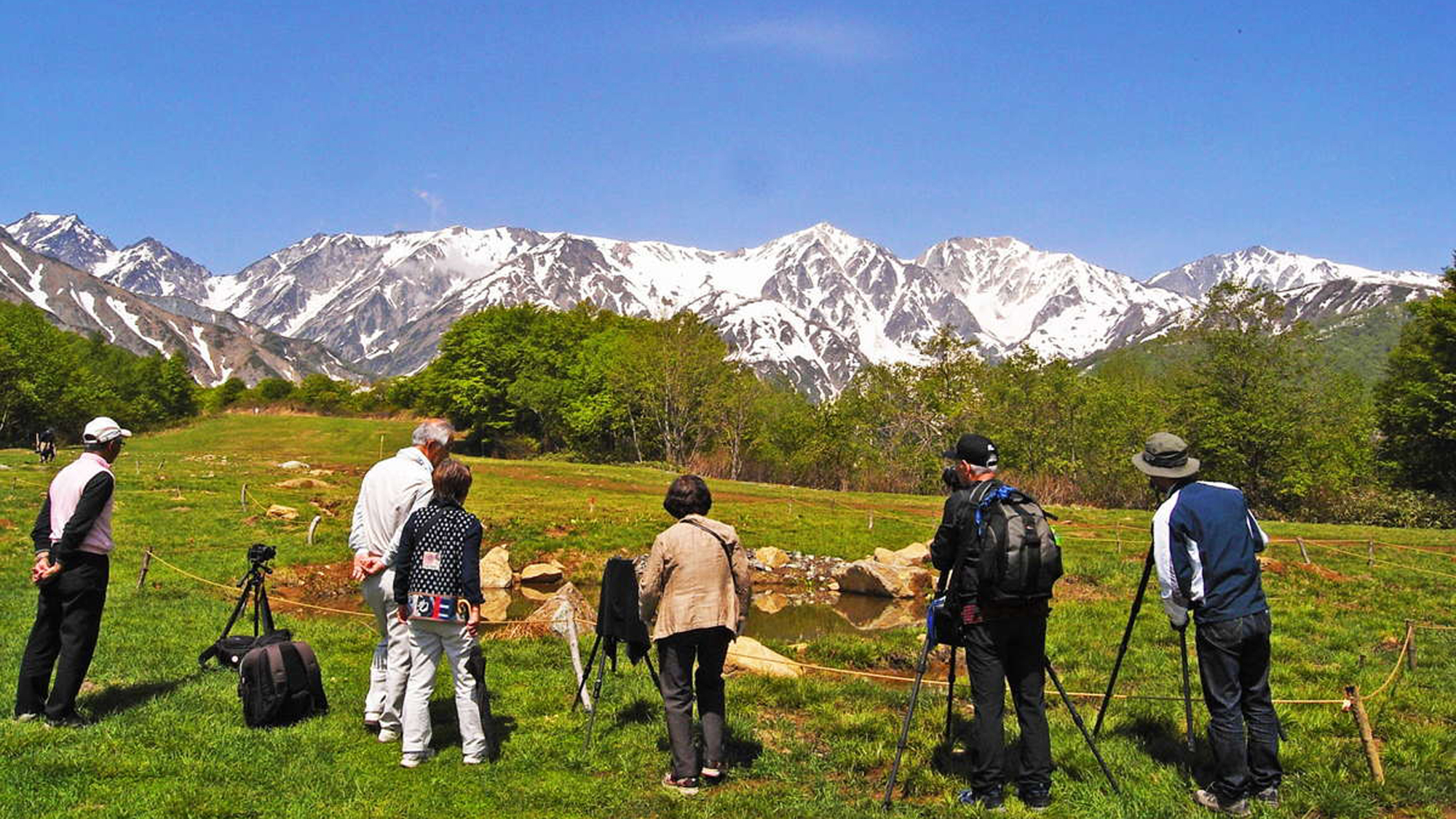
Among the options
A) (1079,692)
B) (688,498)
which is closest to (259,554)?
(688,498)

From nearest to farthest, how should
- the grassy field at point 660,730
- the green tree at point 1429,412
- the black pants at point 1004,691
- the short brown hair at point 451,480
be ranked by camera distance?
1. the black pants at point 1004,691
2. the grassy field at point 660,730
3. the short brown hair at point 451,480
4. the green tree at point 1429,412

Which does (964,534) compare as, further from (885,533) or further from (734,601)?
(885,533)

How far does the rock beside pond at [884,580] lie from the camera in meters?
23.3

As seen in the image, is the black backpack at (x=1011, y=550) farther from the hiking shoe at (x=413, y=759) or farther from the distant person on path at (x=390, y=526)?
the hiking shoe at (x=413, y=759)

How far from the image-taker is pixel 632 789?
7.83 m

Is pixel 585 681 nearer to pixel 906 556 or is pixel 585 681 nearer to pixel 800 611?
pixel 800 611

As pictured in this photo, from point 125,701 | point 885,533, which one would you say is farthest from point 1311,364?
point 125,701

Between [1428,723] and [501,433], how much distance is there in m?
85.7

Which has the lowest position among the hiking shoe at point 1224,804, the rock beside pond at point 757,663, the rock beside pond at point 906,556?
the rock beside pond at point 906,556

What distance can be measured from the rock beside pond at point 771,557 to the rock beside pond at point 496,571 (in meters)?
7.59

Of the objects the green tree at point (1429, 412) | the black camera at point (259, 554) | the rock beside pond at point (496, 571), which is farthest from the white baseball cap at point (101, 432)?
the green tree at point (1429, 412)

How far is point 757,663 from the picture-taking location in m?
12.7

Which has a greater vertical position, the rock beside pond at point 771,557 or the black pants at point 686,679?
the black pants at point 686,679

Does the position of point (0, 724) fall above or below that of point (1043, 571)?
below
